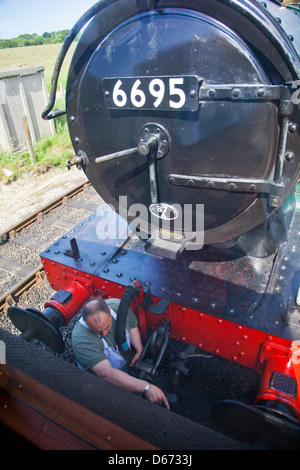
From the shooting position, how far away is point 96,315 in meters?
2.07

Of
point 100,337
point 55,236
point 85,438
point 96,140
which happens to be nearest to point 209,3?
point 96,140

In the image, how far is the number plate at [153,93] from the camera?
1.47 metres

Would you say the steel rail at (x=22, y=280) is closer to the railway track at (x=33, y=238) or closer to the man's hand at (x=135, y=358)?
the railway track at (x=33, y=238)

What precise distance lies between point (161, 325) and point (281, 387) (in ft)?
2.65

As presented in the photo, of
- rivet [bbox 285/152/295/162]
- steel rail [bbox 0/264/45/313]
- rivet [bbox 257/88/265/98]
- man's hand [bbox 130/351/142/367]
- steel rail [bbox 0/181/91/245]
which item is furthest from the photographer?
steel rail [bbox 0/181/91/245]

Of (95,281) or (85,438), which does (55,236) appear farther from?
(85,438)

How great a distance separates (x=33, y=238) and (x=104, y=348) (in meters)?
2.55

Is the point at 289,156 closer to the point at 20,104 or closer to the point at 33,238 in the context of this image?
the point at 33,238

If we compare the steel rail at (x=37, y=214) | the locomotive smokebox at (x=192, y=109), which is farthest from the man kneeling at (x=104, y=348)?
the steel rail at (x=37, y=214)

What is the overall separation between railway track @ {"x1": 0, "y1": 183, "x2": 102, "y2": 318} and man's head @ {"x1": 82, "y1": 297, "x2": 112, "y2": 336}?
1536 mm

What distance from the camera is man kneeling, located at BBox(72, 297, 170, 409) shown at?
200 cm

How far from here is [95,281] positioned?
2305 millimetres

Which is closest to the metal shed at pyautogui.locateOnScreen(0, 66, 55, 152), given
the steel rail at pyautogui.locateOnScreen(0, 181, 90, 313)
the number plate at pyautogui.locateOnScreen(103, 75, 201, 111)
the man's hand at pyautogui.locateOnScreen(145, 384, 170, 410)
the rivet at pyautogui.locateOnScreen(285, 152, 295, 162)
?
the steel rail at pyautogui.locateOnScreen(0, 181, 90, 313)

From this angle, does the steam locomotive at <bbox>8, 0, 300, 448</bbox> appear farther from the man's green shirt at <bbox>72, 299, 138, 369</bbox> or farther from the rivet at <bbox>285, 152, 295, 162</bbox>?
the man's green shirt at <bbox>72, 299, 138, 369</bbox>
